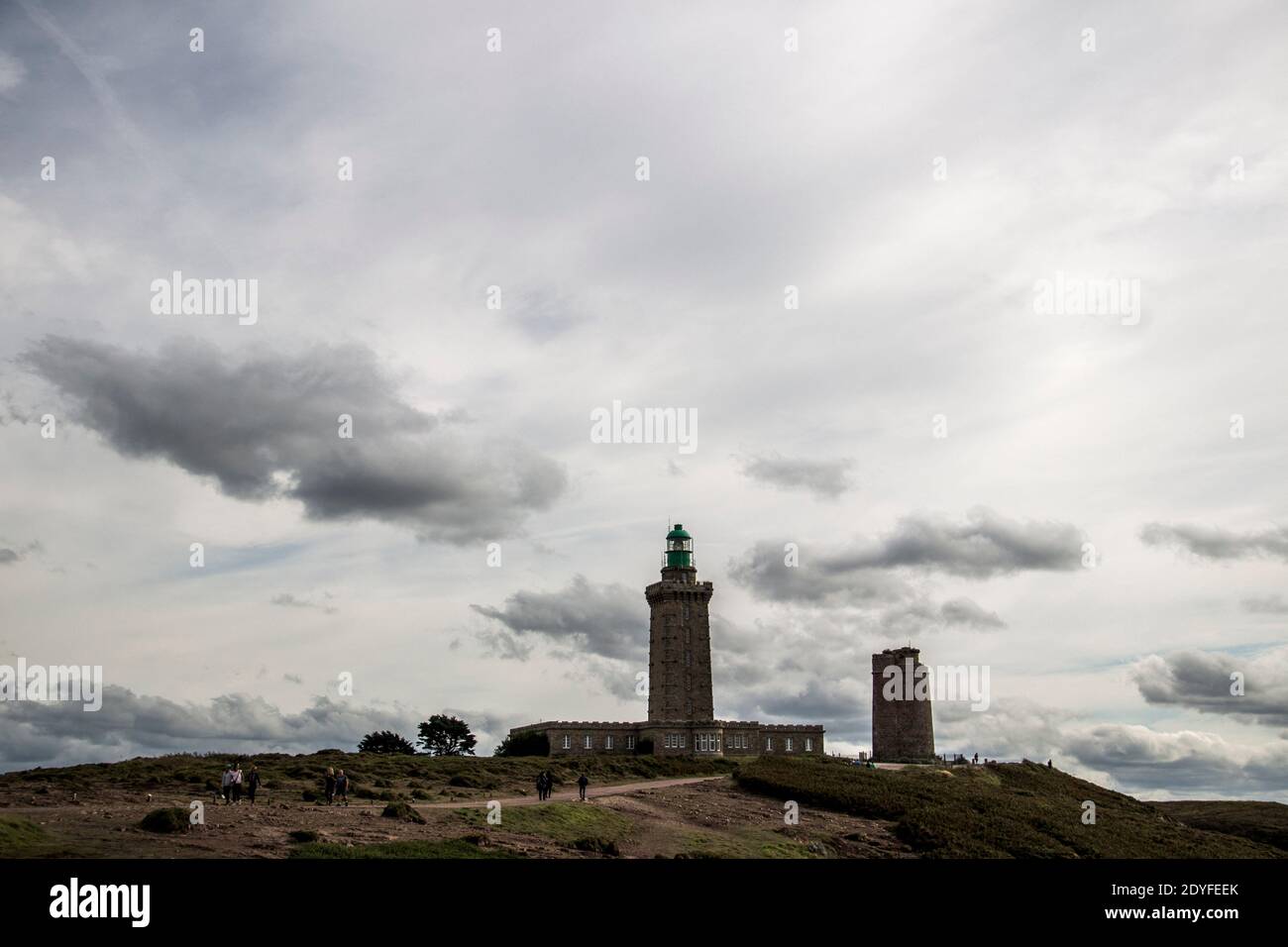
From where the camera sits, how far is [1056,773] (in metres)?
99.4

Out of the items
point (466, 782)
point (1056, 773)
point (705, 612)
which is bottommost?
point (1056, 773)

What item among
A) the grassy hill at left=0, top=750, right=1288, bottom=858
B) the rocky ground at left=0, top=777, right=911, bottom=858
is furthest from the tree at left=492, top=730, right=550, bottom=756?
the rocky ground at left=0, top=777, right=911, bottom=858

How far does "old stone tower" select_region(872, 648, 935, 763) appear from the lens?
336ft

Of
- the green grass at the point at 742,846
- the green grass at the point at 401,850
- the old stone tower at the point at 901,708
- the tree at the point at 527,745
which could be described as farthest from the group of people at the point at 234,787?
the old stone tower at the point at 901,708

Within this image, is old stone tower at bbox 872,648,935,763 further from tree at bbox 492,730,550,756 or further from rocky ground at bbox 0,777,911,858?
rocky ground at bbox 0,777,911,858

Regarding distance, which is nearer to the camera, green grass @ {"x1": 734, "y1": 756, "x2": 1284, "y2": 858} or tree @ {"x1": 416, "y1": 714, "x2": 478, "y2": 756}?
green grass @ {"x1": 734, "y1": 756, "x2": 1284, "y2": 858}

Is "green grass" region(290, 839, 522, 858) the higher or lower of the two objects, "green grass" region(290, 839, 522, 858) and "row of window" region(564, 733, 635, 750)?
the higher

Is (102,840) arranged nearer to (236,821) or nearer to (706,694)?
(236,821)

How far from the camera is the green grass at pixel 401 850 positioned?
31.0 m

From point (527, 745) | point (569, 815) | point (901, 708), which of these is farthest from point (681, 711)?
point (569, 815)

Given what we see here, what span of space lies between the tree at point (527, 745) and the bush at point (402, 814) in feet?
159

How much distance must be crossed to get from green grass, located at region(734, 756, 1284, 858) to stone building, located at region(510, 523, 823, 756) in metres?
14.2

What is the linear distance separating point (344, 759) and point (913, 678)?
57649 millimetres
